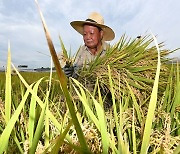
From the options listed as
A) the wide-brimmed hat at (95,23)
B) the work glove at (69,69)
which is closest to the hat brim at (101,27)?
the wide-brimmed hat at (95,23)

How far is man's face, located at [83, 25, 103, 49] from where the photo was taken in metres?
2.50

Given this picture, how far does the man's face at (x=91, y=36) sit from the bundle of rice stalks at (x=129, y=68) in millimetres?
911

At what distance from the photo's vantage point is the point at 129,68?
1.44 meters

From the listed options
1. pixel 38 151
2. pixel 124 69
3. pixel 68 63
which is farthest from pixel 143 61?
pixel 38 151

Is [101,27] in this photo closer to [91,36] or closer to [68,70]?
[91,36]

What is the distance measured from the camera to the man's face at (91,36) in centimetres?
250

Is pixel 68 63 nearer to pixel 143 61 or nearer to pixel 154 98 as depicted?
pixel 143 61

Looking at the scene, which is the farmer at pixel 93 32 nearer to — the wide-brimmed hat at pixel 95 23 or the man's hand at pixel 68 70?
the wide-brimmed hat at pixel 95 23

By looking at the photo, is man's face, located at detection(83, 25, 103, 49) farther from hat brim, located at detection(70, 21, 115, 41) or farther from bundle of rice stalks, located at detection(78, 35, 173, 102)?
bundle of rice stalks, located at detection(78, 35, 173, 102)

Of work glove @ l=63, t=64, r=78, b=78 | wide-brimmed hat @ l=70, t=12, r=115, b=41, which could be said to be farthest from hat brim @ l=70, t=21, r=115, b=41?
work glove @ l=63, t=64, r=78, b=78

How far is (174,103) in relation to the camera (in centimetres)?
92

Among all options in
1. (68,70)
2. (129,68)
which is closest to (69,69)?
(68,70)

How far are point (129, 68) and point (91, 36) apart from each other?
45.2 inches

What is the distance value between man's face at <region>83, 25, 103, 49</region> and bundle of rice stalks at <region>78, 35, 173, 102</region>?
0.91 metres
